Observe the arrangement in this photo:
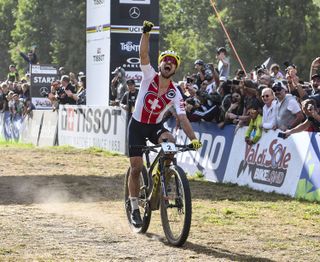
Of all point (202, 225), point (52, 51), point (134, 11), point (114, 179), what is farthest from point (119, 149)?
point (52, 51)

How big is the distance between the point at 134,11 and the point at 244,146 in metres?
9.00

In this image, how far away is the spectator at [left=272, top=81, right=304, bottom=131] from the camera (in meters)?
13.6

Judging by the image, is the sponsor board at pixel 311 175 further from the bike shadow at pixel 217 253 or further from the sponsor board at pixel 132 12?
the sponsor board at pixel 132 12

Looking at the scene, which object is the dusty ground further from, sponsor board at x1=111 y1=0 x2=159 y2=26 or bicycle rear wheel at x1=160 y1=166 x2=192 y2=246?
sponsor board at x1=111 y1=0 x2=159 y2=26

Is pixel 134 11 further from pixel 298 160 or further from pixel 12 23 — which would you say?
pixel 12 23

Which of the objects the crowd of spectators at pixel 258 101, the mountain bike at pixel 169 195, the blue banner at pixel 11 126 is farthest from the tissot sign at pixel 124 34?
the mountain bike at pixel 169 195

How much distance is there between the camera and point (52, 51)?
7338 centimetres

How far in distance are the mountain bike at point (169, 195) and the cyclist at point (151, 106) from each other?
16cm

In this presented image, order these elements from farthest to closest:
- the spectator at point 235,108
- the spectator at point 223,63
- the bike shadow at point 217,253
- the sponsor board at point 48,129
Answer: the sponsor board at point 48,129 → the spectator at point 223,63 → the spectator at point 235,108 → the bike shadow at point 217,253

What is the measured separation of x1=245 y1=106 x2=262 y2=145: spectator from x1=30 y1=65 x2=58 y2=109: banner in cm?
1626

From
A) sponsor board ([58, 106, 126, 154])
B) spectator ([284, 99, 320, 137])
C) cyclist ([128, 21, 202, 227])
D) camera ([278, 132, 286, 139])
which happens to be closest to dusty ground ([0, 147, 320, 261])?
cyclist ([128, 21, 202, 227])

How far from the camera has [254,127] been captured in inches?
574

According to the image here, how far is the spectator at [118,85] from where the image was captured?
71.3ft

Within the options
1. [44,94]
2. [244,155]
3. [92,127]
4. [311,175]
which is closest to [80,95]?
[92,127]
